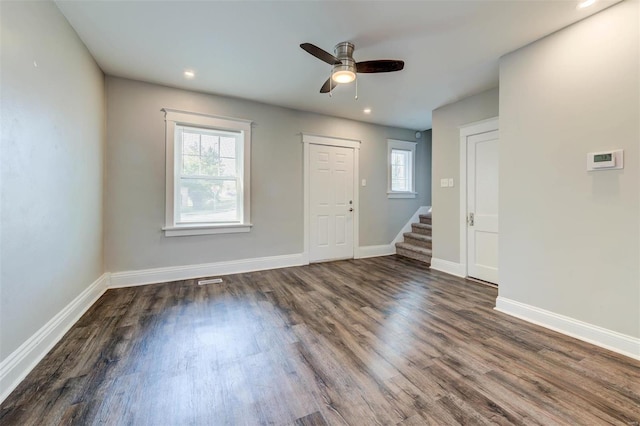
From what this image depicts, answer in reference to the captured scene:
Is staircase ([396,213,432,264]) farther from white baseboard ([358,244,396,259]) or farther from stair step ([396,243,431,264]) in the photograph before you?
white baseboard ([358,244,396,259])

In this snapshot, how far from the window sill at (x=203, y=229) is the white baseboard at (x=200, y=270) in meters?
0.46

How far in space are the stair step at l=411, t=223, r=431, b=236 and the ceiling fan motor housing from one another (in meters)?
3.78

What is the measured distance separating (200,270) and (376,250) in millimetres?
3237

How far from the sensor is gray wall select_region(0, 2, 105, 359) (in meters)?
1.58

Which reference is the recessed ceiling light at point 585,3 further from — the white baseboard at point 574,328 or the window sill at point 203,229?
the window sill at point 203,229

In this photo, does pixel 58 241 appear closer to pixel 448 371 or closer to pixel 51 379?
pixel 51 379

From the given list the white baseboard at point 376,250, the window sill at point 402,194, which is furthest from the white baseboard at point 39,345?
the window sill at point 402,194

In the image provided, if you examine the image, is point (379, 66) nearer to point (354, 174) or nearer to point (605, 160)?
point (605, 160)

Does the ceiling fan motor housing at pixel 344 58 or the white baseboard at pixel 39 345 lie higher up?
the ceiling fan motor housing at pixel 344 58

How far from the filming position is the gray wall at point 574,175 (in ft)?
6.41

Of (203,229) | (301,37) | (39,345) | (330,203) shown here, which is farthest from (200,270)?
(301,37)

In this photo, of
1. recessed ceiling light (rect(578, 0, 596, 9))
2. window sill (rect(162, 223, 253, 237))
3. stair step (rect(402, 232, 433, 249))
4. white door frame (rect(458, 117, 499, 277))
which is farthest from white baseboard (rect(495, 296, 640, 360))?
window sill (rect(162, 223, 253, 237))

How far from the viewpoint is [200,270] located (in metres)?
3.80

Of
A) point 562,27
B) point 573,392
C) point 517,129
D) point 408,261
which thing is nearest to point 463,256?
point 408,261
